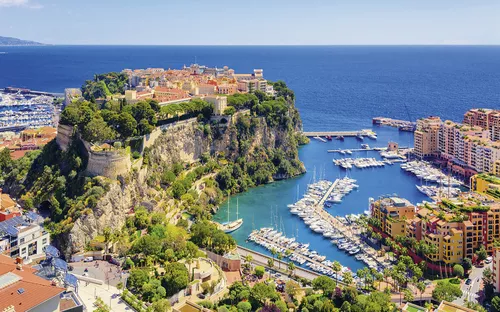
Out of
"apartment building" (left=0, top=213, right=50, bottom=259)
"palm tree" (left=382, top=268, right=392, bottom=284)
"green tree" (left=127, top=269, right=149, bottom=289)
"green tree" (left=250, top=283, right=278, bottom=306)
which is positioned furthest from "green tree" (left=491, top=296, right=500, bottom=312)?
"apartment building" (left=0, top=213, right=50, bottom=259)

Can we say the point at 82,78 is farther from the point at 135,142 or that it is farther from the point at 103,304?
the point at 103,304

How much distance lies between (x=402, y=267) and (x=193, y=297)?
11.0 m

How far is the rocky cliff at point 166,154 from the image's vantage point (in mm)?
30953

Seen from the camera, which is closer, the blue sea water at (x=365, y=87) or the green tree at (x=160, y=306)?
the green tree at (x=160, y=306)

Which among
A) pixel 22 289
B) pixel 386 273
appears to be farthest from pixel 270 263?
pixel 22 289

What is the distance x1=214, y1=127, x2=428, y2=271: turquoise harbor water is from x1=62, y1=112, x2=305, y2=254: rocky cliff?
3157 millimetres

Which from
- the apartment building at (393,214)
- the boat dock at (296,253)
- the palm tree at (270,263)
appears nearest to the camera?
the palm tree at (270,263)

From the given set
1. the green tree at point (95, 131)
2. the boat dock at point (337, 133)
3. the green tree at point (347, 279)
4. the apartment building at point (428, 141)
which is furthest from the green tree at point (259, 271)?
the boat dock at point (337, 133)

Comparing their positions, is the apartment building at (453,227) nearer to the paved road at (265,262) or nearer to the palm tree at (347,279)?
the palm tree at (347,279)

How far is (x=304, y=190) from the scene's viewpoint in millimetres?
44969

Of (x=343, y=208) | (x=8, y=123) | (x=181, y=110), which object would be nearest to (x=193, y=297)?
(x=343, y=208)

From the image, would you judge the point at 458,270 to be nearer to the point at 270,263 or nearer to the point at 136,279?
the point at 270,263

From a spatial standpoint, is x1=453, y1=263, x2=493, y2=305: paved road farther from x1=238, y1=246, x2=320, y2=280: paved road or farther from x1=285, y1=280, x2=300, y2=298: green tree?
x1=285, y1=280, x2=300, y2=298: green tree

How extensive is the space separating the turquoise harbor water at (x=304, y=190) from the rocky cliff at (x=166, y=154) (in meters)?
3.16
